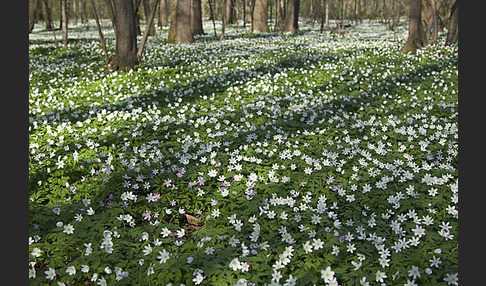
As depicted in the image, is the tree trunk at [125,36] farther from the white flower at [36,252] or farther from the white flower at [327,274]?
the white flower at [327,274]

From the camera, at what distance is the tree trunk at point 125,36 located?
10.2 meters

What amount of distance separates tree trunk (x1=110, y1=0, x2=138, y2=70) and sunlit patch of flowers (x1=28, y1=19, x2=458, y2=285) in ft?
5.25

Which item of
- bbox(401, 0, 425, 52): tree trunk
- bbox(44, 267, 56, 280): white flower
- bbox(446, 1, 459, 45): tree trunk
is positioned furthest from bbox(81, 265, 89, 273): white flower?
bbox(446, 1, 459, 45): tree trunk

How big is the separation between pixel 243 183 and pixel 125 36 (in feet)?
26.1

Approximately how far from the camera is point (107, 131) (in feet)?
20.5

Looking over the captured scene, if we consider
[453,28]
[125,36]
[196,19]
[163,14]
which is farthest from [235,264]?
[163,14]

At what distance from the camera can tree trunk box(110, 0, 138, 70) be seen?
1023 centimetres

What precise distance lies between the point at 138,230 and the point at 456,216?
370 cm

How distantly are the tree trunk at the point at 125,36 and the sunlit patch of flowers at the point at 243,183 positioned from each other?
5.25ft

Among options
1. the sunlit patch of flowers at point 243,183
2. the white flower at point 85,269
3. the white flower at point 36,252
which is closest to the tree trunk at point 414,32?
the sunlit patch of flowers at point 243,183

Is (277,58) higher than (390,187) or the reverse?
higher

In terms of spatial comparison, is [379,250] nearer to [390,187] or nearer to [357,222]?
[357,222]

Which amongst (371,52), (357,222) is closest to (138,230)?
(357,222)

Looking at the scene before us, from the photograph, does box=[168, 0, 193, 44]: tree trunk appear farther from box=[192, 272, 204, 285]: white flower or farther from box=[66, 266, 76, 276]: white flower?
box=[192, 272, 204, 285]: white flower
